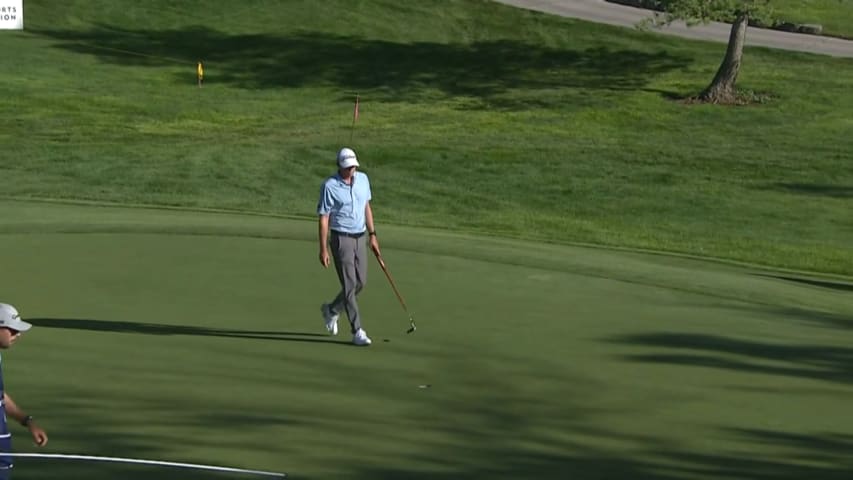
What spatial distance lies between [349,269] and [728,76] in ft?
105

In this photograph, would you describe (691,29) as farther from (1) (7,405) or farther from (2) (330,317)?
(1) (7,405)

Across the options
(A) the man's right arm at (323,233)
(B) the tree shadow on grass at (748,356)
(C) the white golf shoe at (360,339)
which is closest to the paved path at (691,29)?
(B) the tree shadow on grass at (748,356)

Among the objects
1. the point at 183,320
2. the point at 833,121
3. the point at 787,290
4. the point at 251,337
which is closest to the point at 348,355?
the point at 251,337

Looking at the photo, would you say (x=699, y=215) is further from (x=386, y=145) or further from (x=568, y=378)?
(x=568, y=378)

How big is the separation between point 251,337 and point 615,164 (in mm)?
23029

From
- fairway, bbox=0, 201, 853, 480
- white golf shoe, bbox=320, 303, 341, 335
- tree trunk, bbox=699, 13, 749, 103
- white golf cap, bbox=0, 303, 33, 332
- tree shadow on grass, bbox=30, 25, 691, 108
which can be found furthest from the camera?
tree shadow on grass, bbox=30, 25, 691, 108

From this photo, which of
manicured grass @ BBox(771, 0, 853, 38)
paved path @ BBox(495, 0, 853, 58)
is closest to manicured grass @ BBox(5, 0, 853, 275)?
paved path @ BBox(495, 0, 853, 58)

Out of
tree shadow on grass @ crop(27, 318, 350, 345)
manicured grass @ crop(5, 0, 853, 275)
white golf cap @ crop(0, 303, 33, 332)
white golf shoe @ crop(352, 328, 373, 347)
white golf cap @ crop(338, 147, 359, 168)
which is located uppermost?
white golf cap @ crop(0, 303, 33, 332)

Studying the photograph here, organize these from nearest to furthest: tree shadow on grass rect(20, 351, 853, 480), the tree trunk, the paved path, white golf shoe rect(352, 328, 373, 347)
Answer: tree shadow on grass rect(20, 351, 853, 480)
white golf shoe rect(352, 328, 373, 347)
the tree trunk
the paved path

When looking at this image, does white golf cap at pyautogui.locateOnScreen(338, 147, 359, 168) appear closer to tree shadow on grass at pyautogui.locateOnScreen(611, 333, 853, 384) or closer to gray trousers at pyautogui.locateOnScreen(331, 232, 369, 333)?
gray trousers at pyautogui.locateOnScreen(331, 232, 369, 333)

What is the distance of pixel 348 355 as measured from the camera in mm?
Result: 14867

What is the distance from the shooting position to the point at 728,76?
46000 millimetres

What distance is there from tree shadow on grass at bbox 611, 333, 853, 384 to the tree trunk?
2954cm

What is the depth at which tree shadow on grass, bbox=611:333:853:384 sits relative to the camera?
1488cm
